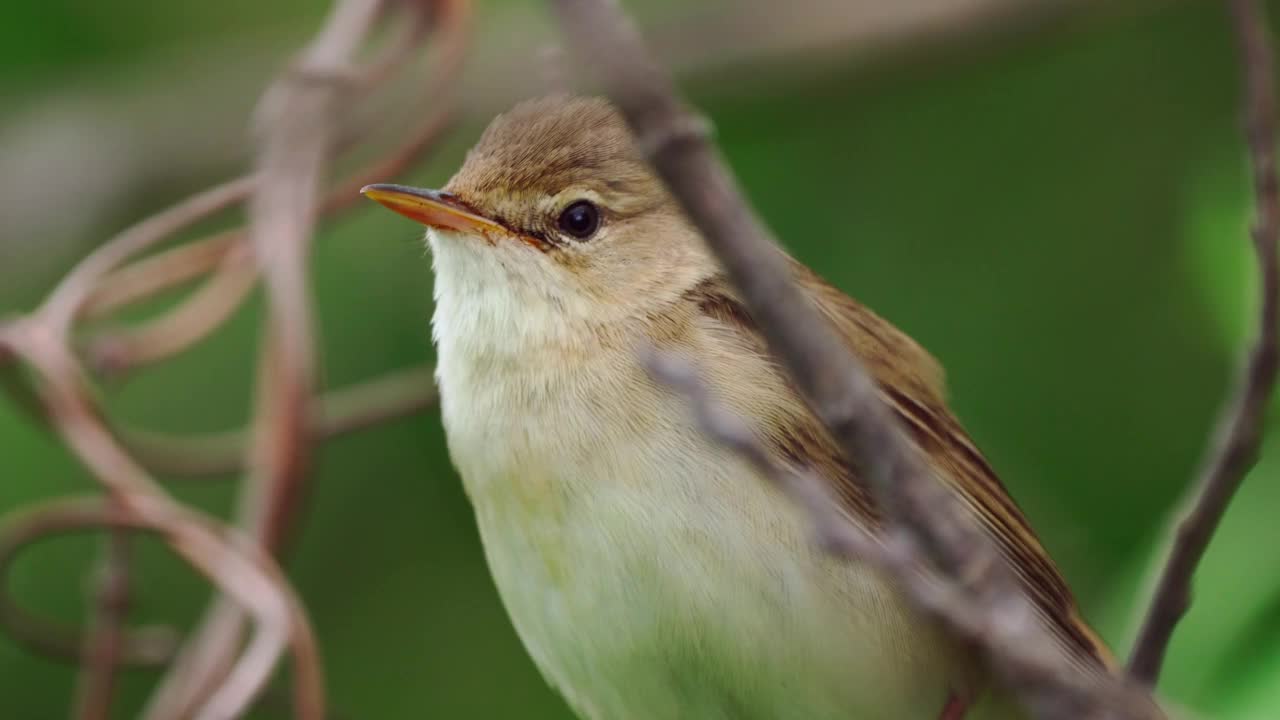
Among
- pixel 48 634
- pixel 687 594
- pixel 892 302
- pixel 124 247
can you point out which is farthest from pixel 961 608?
pixel 892 302

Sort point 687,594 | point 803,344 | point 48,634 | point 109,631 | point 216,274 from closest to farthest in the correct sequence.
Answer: point 803,344
point 687,594
point 109,631
point 216,274
point 48,634

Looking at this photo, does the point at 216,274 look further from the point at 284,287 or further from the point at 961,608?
the point at 961,608

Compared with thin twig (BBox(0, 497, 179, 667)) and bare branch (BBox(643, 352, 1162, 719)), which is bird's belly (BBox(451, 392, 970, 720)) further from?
bare branch (BBox(643, 352, 1162, 719))

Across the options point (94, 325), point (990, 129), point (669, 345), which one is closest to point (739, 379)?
point (669, 345)

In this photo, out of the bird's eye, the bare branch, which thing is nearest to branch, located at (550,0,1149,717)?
the bare branch

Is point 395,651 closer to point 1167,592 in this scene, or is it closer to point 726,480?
point 726,480

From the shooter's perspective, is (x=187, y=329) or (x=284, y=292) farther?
(x=187, y=329)
